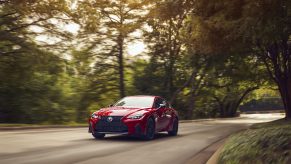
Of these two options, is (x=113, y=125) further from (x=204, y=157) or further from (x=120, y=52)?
(x=120, y=52)

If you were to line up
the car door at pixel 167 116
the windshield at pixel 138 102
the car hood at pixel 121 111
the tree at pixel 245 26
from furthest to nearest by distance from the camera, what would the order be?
the tree at pixel 245 26, the car door at pixel 167 116, the windshield at pixel 138 102, the car hood at pixel 121 111

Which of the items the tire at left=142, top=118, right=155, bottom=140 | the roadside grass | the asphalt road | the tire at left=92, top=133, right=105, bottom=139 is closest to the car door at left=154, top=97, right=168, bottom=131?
the tire at left=142, top=118, right=155, bottom=140

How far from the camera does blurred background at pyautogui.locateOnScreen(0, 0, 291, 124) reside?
2245 cm

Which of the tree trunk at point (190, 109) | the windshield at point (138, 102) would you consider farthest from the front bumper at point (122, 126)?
the tree trunk at point (190, 109)

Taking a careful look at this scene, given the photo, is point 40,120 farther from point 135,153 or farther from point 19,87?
point 135,153

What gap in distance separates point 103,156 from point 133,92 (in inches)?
1316

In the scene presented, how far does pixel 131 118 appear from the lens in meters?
14.9

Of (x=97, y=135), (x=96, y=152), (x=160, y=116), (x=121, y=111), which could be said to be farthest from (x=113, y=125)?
(x=96, y=152)

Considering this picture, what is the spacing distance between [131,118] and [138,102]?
161 cm

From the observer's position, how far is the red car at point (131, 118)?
14914mm

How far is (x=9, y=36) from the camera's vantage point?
3023 cm

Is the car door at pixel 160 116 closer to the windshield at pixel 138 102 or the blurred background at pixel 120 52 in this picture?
the windshield at pixel 138 102

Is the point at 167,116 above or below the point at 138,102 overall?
below

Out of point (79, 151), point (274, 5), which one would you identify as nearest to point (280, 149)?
point (79, 151)
